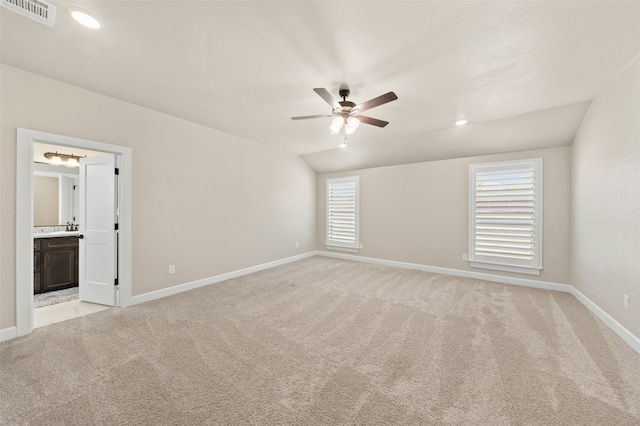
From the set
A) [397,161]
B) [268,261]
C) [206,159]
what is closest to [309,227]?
[268,261]

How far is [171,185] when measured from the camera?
3.74 meters

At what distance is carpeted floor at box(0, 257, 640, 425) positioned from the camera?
159 centimetres

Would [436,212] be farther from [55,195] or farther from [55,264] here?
[55,195]

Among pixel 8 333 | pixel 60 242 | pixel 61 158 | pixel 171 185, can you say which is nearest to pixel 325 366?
pixel 8 333

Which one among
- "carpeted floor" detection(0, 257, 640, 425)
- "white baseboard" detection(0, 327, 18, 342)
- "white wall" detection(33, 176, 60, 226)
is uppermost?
"white wall" detection(33, 176, 60, 226)

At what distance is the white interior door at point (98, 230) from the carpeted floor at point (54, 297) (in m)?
0.35

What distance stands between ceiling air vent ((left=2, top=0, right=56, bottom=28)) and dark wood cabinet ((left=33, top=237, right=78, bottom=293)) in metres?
3.53

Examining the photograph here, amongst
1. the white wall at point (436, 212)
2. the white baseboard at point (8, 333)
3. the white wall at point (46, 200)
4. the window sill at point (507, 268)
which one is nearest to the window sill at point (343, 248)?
the white wall at point (436, 212)

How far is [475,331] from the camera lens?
265 cm

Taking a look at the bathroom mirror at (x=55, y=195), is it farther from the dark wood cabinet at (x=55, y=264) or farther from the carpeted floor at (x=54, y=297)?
the carpeted floor at (x=54, y=297)

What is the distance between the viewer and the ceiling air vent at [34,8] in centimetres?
166

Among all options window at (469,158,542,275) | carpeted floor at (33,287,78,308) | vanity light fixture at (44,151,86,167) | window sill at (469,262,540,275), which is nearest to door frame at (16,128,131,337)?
carpeted floor at (33,287,78,308)

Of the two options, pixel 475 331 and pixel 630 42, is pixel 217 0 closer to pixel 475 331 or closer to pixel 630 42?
pixel 630 42

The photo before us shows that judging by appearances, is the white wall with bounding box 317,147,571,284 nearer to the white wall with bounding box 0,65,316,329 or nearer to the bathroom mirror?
the white wall with bounding box 0,65,316,329
